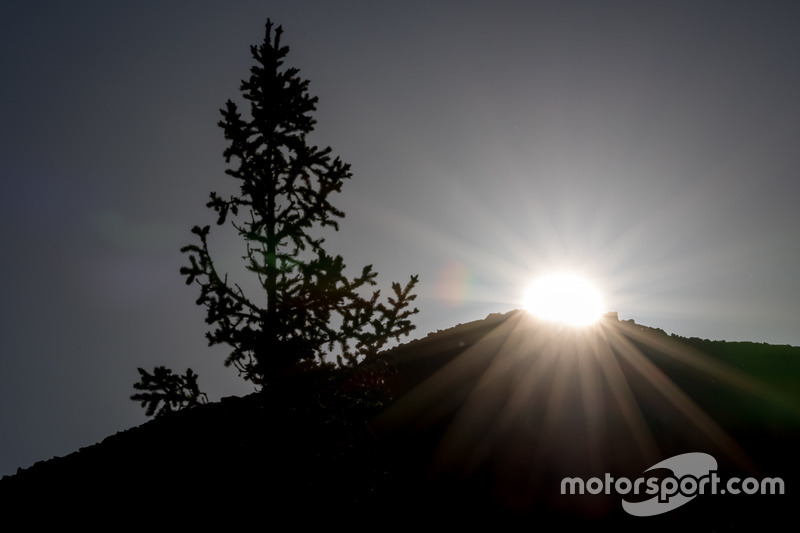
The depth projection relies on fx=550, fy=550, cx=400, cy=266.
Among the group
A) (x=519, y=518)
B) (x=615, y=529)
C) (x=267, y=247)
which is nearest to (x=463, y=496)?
(x=519, y=518)

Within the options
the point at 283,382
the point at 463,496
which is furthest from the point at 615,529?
the point at 283,382

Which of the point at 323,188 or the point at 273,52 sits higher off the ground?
the point at 273,52

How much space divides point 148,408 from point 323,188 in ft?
18.2

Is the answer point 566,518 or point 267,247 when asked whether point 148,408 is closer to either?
point 267,247

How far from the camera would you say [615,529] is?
16.0 m

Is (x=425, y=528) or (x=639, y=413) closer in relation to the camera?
(x=425, y=528)

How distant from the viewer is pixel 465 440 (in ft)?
71.1

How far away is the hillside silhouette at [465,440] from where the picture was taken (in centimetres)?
984

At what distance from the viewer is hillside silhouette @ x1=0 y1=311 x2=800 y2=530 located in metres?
9.84

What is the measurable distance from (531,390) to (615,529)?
9605 millimetres

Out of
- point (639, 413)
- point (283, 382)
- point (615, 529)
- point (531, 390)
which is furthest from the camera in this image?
point (531, 390)

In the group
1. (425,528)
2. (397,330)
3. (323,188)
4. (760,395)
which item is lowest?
(425,528)

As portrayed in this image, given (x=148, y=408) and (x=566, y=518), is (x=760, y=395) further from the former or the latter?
(x=148, y=408)

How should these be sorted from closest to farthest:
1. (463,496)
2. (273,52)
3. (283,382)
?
(283,382), (273,52), (463,496)
